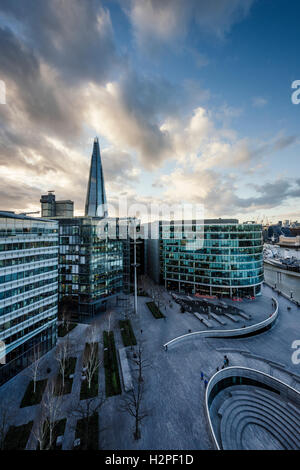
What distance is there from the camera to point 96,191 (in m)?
87.8

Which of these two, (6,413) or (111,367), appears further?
(111,367)

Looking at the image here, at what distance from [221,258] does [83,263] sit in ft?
147

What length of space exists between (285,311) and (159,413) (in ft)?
154

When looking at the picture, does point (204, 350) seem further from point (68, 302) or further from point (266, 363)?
point (68, 302)

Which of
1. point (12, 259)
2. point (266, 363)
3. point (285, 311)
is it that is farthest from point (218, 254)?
point (12, 259)

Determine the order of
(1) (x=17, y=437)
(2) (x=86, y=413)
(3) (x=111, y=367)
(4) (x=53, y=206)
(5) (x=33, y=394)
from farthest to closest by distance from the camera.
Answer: (4) (x=53, y=206) → (3) (x=111, y=367) → (5) (x=33, y=394) → (2) (x=86, y=413) → (1) (x=17, y=437)

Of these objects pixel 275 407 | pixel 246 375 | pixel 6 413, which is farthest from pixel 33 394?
pixel 275 407

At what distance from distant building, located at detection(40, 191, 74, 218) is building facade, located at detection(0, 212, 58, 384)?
3686cm

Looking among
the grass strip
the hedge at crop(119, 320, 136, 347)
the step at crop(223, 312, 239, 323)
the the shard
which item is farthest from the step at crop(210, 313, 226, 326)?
the the shard

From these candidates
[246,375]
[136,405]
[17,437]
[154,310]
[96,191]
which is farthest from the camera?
[96,191]

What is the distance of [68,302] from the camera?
46812mm

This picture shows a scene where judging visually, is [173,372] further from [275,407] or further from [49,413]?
[49,413]

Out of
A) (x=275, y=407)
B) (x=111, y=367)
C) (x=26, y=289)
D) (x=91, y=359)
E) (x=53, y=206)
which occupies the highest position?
(x=53, y=206)
